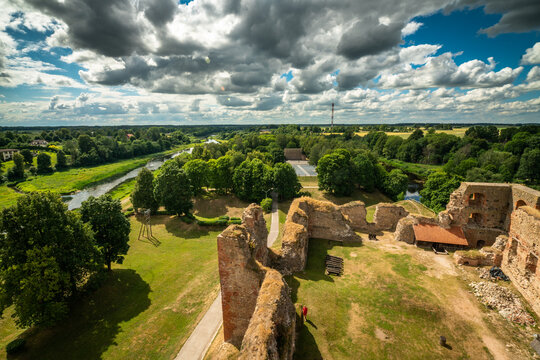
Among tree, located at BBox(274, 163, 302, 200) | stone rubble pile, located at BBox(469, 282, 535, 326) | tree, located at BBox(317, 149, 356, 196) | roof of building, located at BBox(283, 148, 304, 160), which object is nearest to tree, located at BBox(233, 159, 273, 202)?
tree, located at BBox(274, 163, 302, 200)

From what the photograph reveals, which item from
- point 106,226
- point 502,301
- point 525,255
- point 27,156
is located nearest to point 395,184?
point 525,255

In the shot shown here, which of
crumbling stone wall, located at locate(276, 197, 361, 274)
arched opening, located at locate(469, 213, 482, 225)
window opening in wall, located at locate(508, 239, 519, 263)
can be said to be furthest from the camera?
arched opening, located at locate(469, 213, 482, 225)

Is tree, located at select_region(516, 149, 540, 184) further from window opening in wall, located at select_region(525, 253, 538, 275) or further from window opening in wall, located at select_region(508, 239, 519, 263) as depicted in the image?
window opening in wall, located at select_region(525, 253, 538, 275)

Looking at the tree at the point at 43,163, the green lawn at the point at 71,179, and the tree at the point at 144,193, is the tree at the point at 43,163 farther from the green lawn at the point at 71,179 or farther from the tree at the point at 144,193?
the tree at the point at 144,193

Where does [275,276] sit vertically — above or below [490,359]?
above

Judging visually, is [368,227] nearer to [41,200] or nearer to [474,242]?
[474,242]

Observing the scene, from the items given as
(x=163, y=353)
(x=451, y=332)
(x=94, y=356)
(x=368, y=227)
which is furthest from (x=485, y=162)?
(x=94, y=356)
